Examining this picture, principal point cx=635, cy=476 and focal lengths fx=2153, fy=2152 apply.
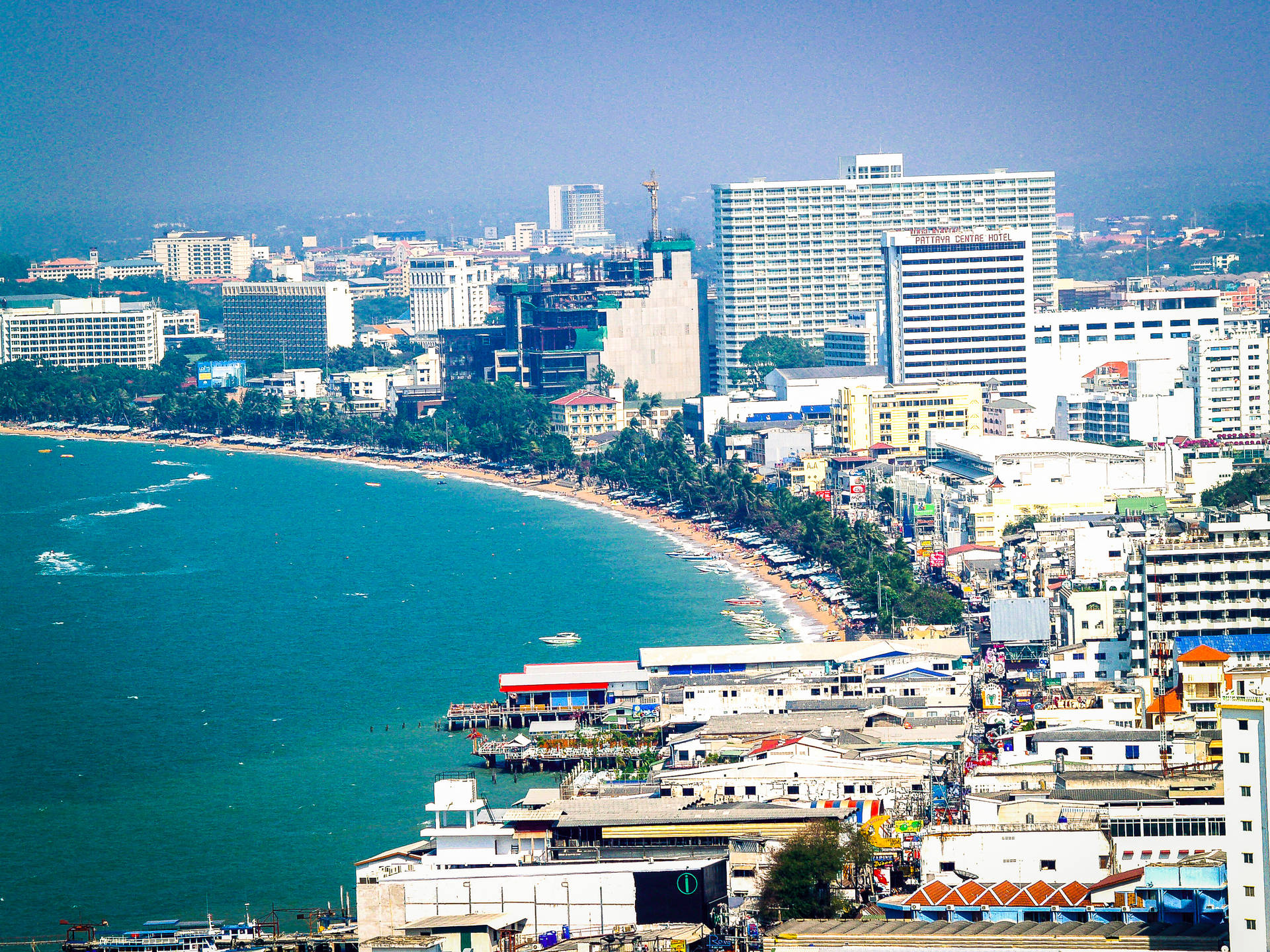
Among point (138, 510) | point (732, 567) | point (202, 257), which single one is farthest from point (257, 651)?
point (202, 257)

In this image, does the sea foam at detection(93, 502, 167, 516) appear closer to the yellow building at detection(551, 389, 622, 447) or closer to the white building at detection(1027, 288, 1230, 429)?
the yellow building at detection(551, 389, 622, 447)

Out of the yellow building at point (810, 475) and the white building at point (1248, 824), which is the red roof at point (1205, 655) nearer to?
the white building at point (1248, 824)

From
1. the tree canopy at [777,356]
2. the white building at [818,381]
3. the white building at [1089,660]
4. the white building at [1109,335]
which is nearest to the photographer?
the white building at [1089,660]

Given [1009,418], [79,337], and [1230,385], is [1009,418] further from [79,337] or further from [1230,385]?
[79,337]

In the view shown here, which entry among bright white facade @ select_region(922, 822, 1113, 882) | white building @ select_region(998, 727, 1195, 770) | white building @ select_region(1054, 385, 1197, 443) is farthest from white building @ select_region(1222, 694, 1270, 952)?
white building @ select_region(1054, 385, 1197, 443)

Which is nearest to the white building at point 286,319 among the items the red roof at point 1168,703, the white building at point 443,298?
the white building at point 443,298

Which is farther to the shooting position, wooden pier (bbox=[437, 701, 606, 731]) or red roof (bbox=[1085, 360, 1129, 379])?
red roof (bbox=[1085, 360, 1129, 379])
